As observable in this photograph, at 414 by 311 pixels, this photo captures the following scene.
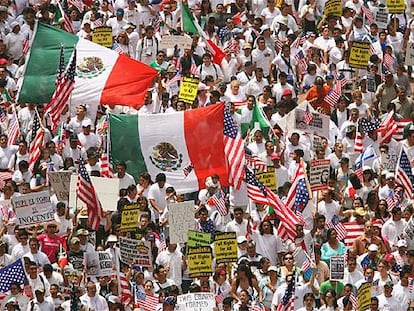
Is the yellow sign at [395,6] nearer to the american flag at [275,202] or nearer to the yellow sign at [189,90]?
the yellow sign at [189,90]

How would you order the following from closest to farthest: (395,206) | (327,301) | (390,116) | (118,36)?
(327,301) < (395,206) < (390,116) < (118,36)

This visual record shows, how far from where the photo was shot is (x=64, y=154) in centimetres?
3544

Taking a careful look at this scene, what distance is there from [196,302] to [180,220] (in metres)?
2.34

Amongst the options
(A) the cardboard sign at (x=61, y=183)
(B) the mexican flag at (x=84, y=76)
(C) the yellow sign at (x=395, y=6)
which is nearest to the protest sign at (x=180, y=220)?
(A) the cardboard sign at (x=61, y=183)

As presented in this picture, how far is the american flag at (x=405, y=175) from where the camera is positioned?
33.9 m

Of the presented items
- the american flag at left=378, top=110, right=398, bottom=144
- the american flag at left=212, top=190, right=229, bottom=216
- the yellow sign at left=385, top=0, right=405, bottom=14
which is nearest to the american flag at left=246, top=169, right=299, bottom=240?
the american flag at left=212, top=190, right=229, bottom=216

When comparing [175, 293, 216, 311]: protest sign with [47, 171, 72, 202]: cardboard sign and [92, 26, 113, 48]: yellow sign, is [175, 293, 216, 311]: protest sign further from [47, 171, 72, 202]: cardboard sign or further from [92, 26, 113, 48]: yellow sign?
[92, 26, 113, 48]: yellow sign

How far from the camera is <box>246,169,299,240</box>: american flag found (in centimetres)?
3212

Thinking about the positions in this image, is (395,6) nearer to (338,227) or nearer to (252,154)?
(252,154)

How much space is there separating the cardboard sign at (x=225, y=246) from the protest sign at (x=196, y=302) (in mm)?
1537

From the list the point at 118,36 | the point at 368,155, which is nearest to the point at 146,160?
the point at 368,155

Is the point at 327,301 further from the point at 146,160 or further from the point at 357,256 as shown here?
the point at 146,160

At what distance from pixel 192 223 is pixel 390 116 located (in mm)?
5931

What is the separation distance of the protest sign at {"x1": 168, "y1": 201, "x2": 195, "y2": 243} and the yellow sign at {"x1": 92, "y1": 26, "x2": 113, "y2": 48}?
743 cm
